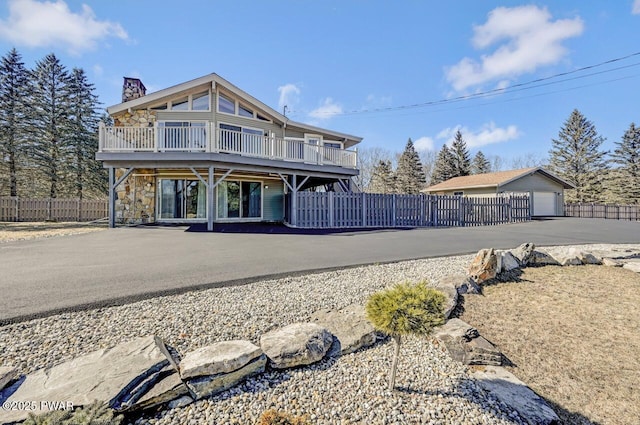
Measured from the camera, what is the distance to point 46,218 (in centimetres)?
1731

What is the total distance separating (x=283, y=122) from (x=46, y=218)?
15287 mm

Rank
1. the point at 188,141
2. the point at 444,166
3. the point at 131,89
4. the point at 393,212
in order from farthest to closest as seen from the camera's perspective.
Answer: the point at 444,166 < the point at 131,89 < the point at 393,212 < the point at 188,141

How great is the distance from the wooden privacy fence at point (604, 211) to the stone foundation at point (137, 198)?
30039 millimetres

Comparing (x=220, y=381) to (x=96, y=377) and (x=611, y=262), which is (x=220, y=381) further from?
(x=611, y=262)

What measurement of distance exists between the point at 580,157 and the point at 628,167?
3.60 m

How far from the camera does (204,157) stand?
34.7 ft

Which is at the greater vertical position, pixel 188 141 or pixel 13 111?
pixel 13 111

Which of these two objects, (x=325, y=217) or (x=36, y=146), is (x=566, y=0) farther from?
(x=36, y=146)

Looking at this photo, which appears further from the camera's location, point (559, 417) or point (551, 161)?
point (551, 161)

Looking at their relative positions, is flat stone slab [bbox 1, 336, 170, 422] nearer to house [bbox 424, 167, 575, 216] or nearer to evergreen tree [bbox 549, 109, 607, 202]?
house [bbox 424, 167, 575, 216]

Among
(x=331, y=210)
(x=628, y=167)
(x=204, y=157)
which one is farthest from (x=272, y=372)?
(x=628, y=167)

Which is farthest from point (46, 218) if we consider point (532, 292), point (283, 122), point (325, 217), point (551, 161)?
point (551, 161)

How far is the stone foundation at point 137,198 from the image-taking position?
43.3ft

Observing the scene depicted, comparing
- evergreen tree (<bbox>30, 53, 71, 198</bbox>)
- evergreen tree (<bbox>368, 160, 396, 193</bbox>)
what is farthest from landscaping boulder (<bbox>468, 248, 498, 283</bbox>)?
evergreen tree (<bbox>368, 160, 396, 193</bbox>)
